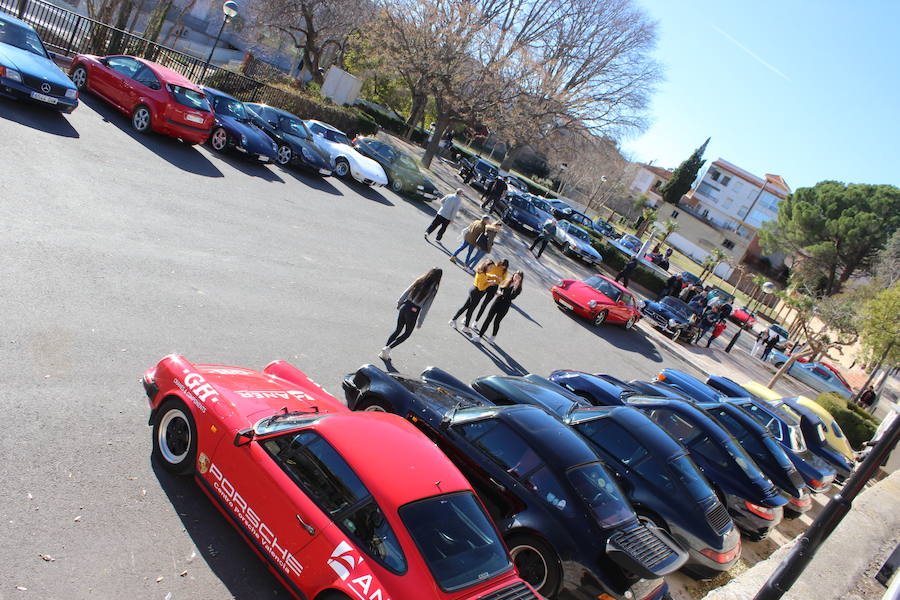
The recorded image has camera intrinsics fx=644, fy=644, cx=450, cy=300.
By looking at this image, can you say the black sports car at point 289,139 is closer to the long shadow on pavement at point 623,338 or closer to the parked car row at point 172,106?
the parked car row at point 172,106

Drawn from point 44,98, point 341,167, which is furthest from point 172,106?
point 341,167

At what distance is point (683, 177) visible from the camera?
236 feet

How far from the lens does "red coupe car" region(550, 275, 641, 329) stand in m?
18.0

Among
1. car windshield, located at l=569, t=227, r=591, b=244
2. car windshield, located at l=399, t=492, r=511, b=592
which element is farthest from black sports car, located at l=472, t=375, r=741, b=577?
car windshield, located at l=569, t=227, r=591, b=244

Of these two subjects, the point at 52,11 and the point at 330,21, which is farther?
the point at 330,21

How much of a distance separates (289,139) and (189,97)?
3240 millimetres

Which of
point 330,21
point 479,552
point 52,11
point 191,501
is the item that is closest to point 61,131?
point 52,11

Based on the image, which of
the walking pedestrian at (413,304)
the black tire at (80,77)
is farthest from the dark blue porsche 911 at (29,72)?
the walking pedestrian at (413,304)

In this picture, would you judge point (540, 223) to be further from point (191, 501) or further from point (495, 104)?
point (191, 501)

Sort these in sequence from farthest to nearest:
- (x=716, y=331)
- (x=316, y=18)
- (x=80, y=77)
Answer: (x=316, y=18) < (x=716, y=331) < (x=80, y=77)

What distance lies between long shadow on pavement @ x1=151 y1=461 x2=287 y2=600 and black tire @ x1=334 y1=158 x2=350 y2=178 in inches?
610

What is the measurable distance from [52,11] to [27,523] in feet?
63.0

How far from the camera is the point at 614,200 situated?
71.4 metres

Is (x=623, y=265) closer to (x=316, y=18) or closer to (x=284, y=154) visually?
(x=284, y=154)
